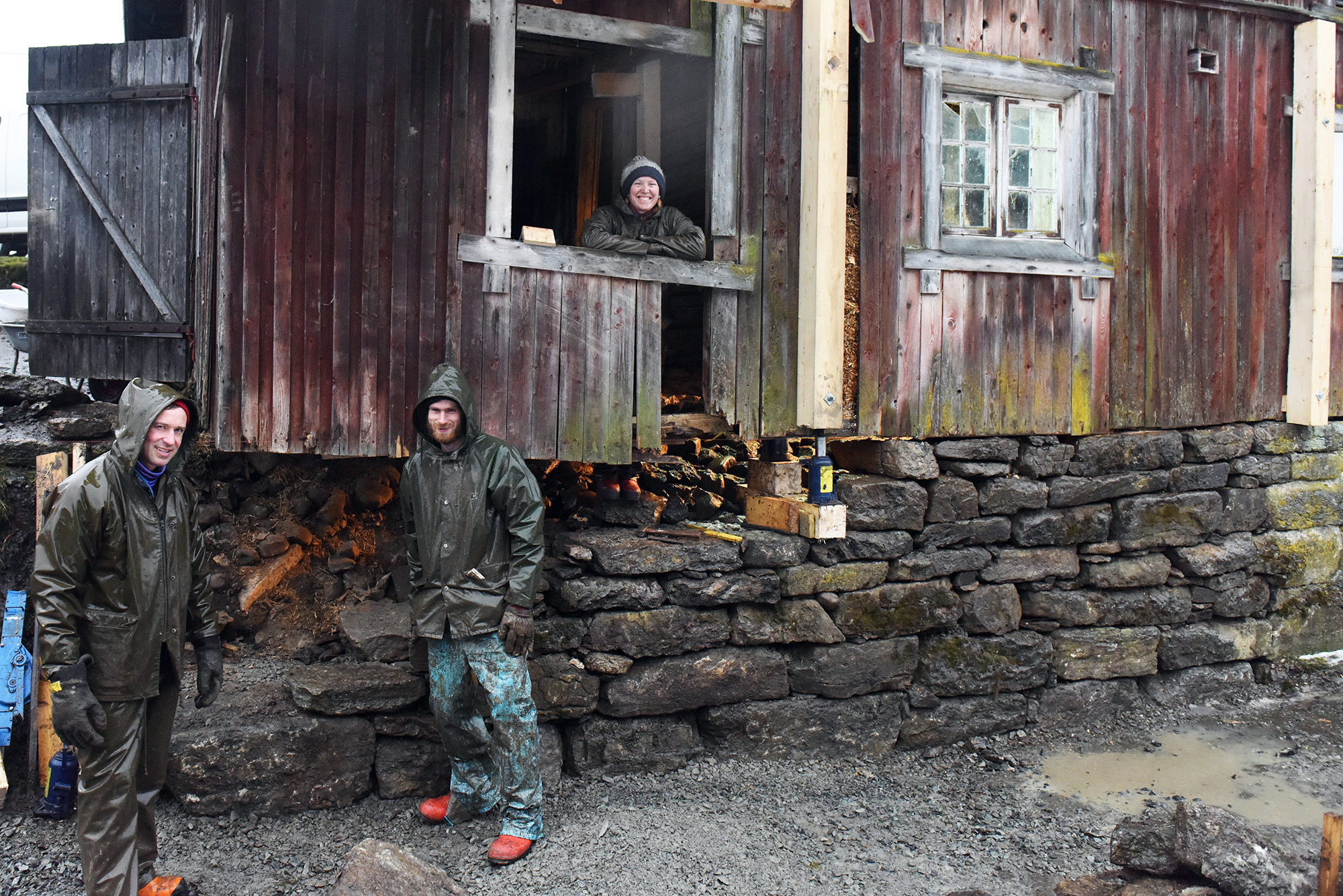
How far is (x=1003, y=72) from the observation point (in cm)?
614

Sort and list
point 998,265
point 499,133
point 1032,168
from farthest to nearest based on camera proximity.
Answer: point 1032,168 → point 998,265 → point 499,133

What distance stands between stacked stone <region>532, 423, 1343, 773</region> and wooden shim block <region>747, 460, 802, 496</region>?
0.27 m

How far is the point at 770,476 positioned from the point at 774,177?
5.87 ft

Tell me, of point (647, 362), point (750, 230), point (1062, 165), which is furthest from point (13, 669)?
point (1062, 165)

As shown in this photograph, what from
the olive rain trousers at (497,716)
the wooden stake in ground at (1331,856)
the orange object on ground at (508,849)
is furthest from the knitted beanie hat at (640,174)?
the wooden stake in ground at (1331,856)

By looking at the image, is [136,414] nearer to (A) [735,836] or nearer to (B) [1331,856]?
(A) [735,836]

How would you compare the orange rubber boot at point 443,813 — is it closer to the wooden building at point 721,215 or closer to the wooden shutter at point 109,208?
the wooden building at point 721,215

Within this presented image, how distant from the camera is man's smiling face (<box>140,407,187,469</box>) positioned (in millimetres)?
3947

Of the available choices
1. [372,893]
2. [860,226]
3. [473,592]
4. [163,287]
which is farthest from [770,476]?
[163,287]

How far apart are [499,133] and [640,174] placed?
31.7 inches

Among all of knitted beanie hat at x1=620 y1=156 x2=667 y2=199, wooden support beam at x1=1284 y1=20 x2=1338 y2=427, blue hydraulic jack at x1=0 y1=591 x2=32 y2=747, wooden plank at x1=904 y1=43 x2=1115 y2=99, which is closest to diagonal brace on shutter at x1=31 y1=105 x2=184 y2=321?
blue hydraulic jack at x1=0 y1=591 x2=32 y2=747

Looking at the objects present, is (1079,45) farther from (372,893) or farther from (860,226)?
(372,893)

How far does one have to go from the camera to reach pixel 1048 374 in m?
6.31

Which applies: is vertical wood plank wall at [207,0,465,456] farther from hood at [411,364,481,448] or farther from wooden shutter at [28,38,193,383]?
wooden shutter at [28,38,193,383]
